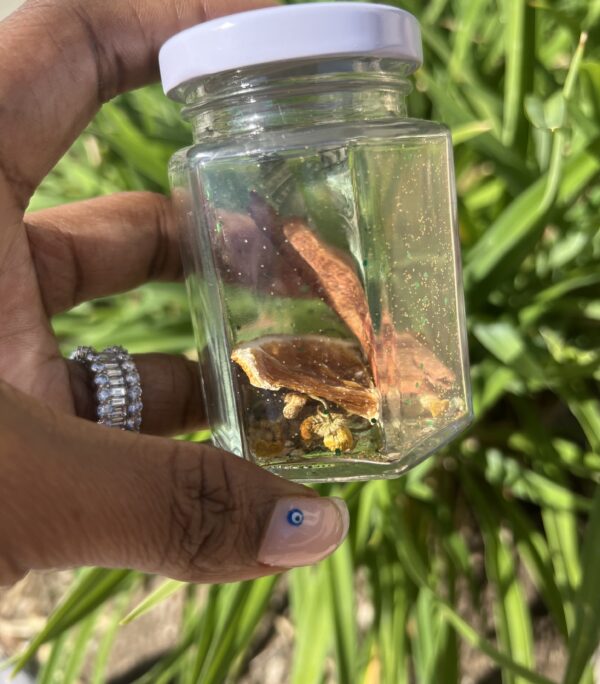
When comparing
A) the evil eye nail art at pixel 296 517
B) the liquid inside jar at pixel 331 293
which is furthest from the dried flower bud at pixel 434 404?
the evil eye nail art at pixel 296 517

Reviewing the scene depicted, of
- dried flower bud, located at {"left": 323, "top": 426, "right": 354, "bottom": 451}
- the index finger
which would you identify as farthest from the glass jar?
the index finger

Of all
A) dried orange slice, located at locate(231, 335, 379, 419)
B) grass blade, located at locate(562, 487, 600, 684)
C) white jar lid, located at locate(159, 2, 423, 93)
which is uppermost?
white jar lid, located at locate(159, 2, 423, 93)

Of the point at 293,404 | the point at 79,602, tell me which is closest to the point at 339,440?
the point at 293,404

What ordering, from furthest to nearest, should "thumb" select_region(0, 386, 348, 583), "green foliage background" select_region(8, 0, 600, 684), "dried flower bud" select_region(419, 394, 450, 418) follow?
"green foliage background" select_region(8, 0, 600, 684)
"dried flower bud" select_region(419, 394, 450, 418)
"thumb" select_region(0, 386, 348, 583)

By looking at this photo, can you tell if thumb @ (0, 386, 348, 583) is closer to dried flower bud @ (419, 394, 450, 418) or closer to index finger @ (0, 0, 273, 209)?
dried flower bud @ (419, 394, 450, 418)

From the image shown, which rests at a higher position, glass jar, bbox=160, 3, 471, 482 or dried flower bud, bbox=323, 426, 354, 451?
glass jar, bbox=160, 3, 471, 482

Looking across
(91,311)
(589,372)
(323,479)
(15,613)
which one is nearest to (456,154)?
(589,372)
